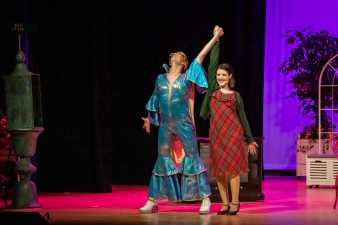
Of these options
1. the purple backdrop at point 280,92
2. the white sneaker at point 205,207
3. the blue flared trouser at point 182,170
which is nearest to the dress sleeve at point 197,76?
the blue flared trouser at point 182,170

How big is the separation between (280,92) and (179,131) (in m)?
5.19

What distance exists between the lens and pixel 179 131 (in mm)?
7973

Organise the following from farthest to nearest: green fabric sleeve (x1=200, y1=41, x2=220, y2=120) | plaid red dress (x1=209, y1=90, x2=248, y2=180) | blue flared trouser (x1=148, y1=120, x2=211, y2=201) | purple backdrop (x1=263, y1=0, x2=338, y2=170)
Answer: purple backdrop (x1=263, y1=0, x2=338, y2=170) < green fabric sleeve (x1=200, y1=41, x2=220, y2=120) < blue flared trouser (x1=148, y1=120, x2=211, y2=201) < plaid red dress (x1=209, y1=90, x2=248, y2=180)

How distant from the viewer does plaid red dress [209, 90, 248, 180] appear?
7.88 m

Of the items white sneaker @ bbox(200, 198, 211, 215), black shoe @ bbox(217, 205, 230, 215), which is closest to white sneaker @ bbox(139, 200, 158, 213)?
white sneaker @ bbox(200, 198, 211, 215)

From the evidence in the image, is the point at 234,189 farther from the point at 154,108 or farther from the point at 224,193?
the point at 154,108

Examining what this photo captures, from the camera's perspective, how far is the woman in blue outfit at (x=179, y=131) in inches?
313

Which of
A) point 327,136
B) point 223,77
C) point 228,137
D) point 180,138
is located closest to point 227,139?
point 228,137

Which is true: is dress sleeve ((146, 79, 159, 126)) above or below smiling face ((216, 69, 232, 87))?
below

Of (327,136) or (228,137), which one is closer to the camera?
(228,137)

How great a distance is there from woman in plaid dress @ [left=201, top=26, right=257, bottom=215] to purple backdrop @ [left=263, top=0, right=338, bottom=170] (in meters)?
4.99

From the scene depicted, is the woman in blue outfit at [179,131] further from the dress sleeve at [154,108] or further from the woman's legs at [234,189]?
the woman's legs at [234,189]

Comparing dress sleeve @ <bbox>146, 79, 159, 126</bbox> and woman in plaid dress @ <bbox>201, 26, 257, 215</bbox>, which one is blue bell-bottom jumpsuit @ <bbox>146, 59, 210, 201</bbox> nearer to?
dress sleeve @ <bbox>146, 79, 159, 126</bbox>

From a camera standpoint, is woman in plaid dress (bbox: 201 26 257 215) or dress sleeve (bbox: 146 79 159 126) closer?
woman in plaid dress (bbox: 201 26 257 215)
